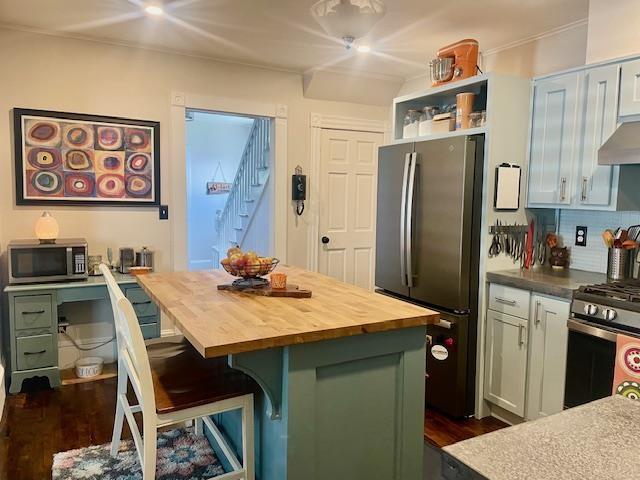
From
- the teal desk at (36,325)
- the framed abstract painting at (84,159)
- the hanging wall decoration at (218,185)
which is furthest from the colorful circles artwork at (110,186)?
the hanging wall decoration at (218,185)

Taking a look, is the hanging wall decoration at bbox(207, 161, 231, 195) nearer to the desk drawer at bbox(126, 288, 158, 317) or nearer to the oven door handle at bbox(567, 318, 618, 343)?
the desk drawer at bbox(126, 288, 158, 317)

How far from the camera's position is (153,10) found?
3.00 metres

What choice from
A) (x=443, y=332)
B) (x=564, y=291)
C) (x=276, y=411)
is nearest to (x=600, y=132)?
(x=564, y=291)

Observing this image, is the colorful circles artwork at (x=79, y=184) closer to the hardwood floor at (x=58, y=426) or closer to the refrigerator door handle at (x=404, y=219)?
the hardwood floor at (x=58, y=426)

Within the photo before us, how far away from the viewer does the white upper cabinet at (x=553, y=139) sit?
276 cm

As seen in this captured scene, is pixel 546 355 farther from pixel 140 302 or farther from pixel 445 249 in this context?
pixel 140 302

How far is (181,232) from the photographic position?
13.3 ft

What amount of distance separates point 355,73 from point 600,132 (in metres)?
2.42

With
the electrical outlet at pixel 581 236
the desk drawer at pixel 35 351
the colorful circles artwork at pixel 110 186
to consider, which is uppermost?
the colorful circles artwork at pixel 110 186

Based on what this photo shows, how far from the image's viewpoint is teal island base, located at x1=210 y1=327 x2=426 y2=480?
1.58 metres

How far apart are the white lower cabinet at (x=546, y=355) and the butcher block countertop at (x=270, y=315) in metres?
1.11

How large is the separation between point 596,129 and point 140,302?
3.20 m

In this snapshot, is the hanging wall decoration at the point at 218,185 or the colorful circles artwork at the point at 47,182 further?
the hanging wall decoration at the point at 218,185

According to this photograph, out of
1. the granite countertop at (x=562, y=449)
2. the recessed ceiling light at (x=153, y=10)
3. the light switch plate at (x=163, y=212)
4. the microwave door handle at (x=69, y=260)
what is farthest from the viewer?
the light switch plate at (x=163, y=212)
